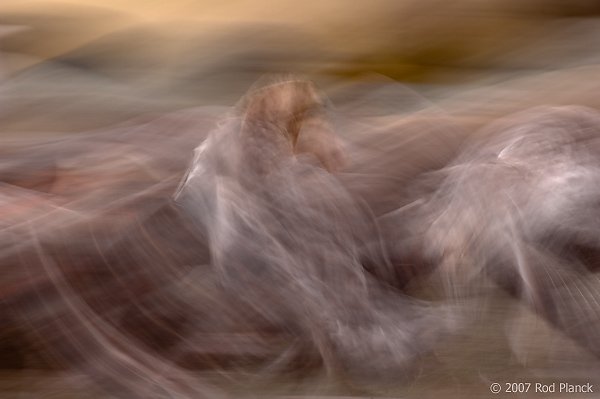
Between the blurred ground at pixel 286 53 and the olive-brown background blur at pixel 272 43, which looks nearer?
the blurred ground at pixel 286 53

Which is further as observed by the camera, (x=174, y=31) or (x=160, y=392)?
(x=174, y=31)

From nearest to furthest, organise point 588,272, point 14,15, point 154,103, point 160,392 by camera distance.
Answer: point 160,392, point 588,272, point 154,103, point 14,15

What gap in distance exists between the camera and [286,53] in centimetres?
164

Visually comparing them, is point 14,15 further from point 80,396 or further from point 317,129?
point 80,396

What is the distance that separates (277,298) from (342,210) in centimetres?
16

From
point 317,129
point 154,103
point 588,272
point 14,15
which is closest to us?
point 588,272

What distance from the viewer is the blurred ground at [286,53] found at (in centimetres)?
147

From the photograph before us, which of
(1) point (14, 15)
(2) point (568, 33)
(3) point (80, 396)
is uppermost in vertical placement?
(1) point (14, 15)

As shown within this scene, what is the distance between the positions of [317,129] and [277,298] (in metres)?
0.33

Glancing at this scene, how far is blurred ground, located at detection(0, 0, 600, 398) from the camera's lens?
1.47 m

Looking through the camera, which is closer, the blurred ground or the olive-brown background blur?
the blurred ground

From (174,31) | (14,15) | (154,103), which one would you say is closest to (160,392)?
(154,103)

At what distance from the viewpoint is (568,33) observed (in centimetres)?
165

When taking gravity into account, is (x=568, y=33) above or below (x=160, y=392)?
above
